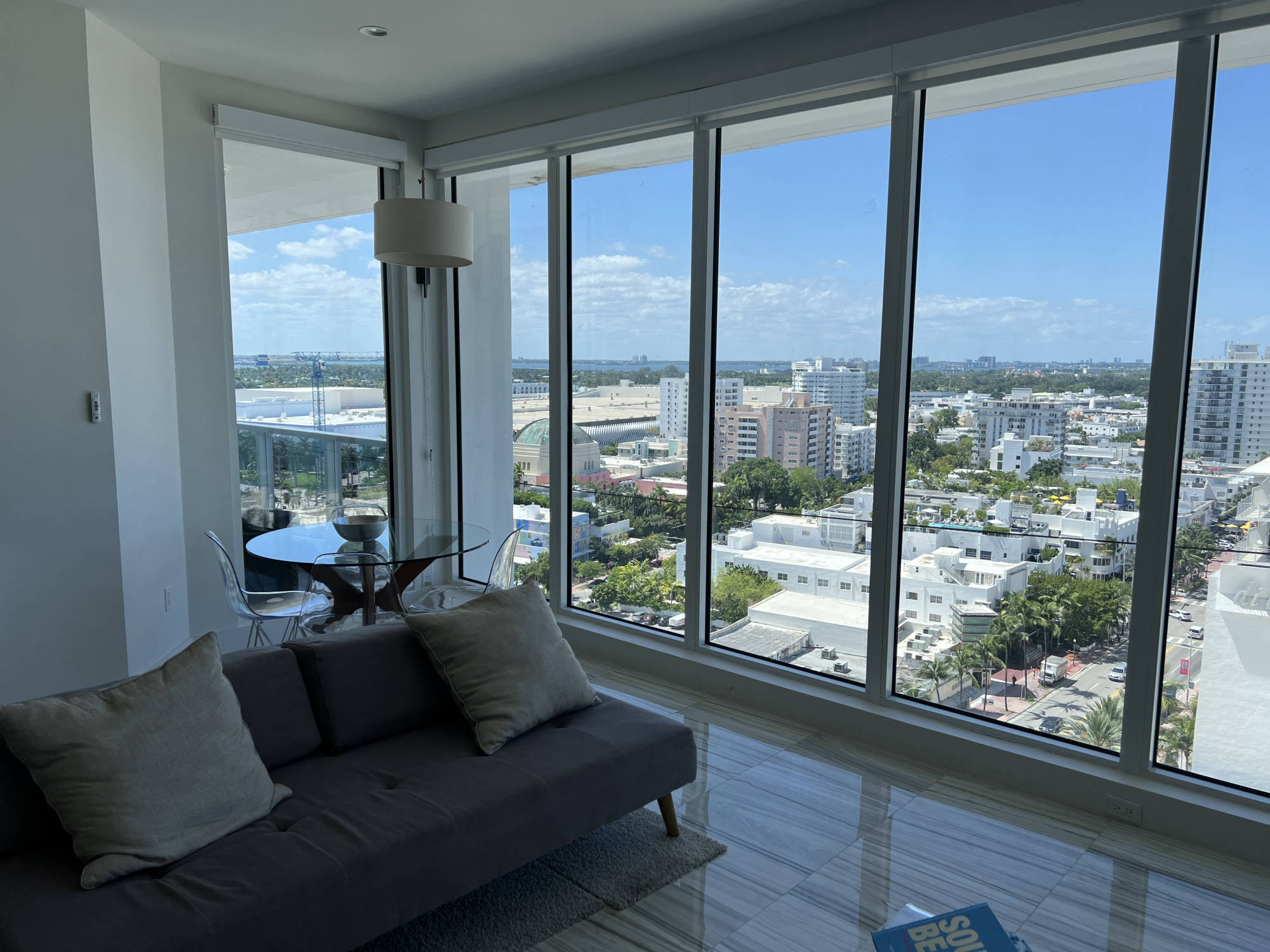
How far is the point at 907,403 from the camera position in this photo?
354 centimetres

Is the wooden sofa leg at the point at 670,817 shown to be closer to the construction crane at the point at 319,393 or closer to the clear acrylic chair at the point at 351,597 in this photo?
the clear acrylic chair at the point at 351,597

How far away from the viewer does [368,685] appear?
266 centimetres

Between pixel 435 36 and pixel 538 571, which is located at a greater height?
pixel 435 36

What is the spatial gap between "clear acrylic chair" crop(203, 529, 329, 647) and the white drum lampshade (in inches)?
61.5

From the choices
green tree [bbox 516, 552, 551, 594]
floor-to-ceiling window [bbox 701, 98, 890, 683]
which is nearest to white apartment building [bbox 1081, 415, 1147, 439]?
floor-to-ceiling window [bbox 701, 98, 890, 683]

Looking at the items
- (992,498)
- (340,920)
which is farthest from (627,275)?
(340,920)

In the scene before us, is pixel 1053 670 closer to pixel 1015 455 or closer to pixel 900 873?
pixel 1015 455

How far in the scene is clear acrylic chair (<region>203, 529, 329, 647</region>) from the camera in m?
3.90

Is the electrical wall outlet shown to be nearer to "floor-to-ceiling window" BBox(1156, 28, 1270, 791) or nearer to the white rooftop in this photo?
"floor-to-ceiling window" BBox(1156, 28, 1270, 791)

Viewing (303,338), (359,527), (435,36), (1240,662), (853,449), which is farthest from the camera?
(303,338)

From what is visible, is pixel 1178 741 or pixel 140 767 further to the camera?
pixel 1178 741

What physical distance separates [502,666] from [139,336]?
106 inches

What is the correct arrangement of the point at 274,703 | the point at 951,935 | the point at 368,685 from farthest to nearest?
1. the point at 368,685
2. the point at 274,703
3. the point at 951,935

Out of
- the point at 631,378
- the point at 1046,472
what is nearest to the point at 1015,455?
the point at 1046,472
